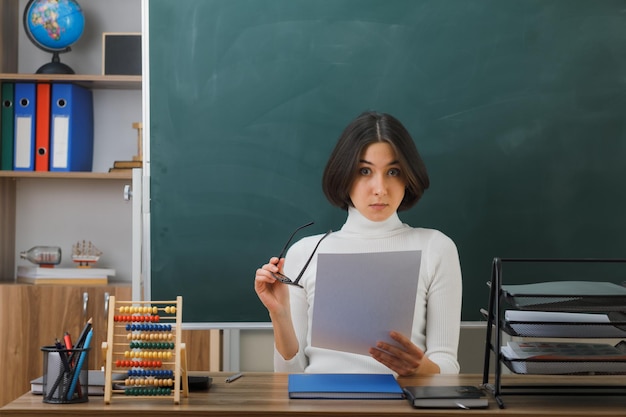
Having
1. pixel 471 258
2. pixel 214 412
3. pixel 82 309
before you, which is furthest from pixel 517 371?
pixel 82 309

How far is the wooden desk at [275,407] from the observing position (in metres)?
1.55

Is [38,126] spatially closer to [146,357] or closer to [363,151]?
[363,151]

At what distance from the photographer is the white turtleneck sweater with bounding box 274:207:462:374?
7.47ft

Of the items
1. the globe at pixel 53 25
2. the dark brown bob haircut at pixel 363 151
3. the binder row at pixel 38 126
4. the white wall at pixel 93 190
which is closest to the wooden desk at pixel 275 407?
the dark brown bob haircut at pixel 363 151

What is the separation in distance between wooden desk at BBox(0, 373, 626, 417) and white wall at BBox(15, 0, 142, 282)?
1854 millimetres

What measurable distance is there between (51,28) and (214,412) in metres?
2.26

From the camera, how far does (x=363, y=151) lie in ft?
7.88

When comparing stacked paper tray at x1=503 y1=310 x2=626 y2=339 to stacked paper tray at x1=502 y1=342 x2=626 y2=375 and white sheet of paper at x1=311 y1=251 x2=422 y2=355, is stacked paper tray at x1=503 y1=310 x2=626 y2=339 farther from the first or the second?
white sheet of paper at x1=311 y1=251 x2=422 y2=355

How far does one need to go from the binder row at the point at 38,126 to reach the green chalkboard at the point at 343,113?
0.60 metres

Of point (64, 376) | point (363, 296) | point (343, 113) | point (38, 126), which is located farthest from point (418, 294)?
point (38, 126)

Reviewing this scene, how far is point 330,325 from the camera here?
6.15ft

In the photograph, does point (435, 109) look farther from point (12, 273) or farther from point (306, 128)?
point (12, 273)

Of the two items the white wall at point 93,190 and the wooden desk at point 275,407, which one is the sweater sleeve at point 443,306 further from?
the white wall at point 93,190

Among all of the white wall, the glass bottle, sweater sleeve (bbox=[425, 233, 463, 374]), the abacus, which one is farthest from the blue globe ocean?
the abacus
